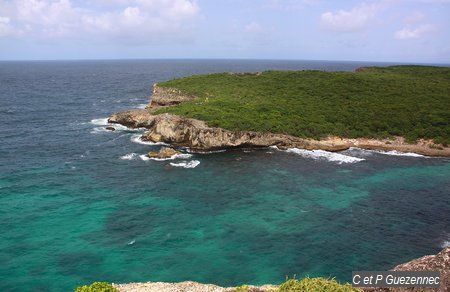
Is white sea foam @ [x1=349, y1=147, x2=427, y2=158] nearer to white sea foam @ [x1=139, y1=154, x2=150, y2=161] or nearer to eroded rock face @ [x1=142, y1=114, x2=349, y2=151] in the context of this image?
eroded rock face @ [x1=142, y1=114, x2=349, y2=151]

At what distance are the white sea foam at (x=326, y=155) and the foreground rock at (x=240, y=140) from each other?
Answer: 163 cm

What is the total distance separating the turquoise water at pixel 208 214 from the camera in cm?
4106

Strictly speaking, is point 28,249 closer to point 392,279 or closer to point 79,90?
point 392,279

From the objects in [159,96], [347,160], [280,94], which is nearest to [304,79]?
[280,94]

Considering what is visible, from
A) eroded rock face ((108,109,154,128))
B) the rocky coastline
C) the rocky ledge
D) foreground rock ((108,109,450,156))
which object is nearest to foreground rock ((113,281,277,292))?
the rocky ledge

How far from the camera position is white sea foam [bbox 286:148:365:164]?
3022 inches

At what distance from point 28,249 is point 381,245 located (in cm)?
4168

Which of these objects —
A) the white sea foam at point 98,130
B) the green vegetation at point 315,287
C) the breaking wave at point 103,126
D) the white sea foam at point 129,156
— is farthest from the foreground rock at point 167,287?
the breaking wave at point 103,126

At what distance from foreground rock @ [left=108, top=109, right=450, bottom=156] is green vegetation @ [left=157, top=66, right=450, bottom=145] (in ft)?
6.18

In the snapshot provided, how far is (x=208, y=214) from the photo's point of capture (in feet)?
174

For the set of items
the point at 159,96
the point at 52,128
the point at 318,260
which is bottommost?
the point at 318,260

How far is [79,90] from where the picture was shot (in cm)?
17738

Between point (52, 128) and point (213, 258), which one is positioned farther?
point (52, 128)

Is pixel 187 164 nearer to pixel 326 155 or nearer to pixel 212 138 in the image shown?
pixel 212 138
